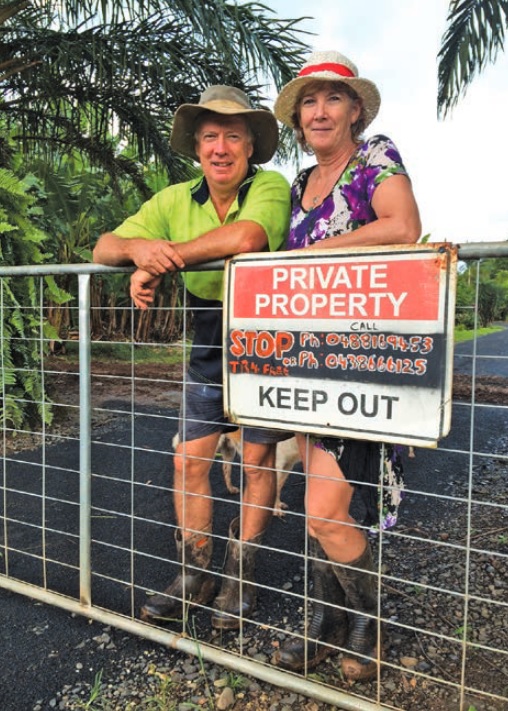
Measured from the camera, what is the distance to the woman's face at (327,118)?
2242 millimetres

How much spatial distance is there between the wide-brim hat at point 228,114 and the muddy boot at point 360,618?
6.11 ft

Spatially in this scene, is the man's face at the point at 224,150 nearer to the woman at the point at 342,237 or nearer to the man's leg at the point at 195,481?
the woman at the point at 342,237

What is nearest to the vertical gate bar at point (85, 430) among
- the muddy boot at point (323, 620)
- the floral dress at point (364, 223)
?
the muddy boot at point (323, 620)

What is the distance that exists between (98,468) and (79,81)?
17.1 feet

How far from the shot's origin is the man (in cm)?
248

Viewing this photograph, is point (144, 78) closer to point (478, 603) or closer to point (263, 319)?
point (263, 319)

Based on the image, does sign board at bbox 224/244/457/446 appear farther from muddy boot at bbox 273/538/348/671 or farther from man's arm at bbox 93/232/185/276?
muddy boot at bbox 273/538/348/671

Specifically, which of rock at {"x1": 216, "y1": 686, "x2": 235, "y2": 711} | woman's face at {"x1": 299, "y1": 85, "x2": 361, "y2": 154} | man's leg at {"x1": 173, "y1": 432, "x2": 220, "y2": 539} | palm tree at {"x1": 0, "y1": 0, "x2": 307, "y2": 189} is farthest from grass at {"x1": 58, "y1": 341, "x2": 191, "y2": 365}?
rock at {"x1": 216, "y1": 686, "x2": 235, "y2": 711}

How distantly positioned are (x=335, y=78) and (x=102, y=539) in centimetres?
297

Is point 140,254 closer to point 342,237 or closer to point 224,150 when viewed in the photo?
point 224,150

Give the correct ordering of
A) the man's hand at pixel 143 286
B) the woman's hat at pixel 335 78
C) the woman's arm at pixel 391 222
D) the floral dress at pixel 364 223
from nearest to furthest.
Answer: the woman's arm at pixel 391 222
the floral dress at pixel 364 223
the woman's hat at pixel 335 78
the man's hand at pixel 143 286

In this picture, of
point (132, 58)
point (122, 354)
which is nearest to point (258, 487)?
point (132, 58)

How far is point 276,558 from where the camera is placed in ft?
11.2

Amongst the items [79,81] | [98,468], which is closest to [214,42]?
[79,81]
